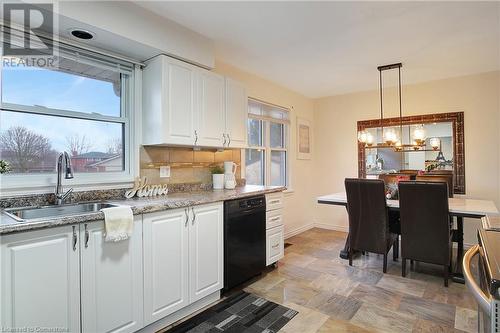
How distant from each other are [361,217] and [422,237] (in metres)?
0.62

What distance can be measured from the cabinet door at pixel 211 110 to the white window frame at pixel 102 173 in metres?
0.59

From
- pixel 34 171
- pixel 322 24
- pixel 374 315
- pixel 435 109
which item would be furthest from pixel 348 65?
pixel 34 171

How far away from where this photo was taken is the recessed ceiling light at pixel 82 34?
6.48ft

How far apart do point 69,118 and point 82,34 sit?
65 cm

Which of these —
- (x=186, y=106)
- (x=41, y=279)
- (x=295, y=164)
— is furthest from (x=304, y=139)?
(x=41, y=279)

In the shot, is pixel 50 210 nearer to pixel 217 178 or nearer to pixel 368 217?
pixel 217 178

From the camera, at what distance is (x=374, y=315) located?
2.22 metres

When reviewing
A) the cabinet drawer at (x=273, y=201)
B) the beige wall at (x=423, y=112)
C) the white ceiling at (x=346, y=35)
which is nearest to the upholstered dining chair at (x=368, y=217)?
the cabinet drawer at (x=273, y=201)

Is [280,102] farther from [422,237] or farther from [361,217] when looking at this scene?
[422,237]

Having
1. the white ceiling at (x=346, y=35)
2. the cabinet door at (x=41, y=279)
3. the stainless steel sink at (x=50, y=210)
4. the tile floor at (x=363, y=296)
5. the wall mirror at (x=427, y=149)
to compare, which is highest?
the white ceiling at (x=346, y=35)

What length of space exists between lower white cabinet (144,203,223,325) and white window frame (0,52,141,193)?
0.70 meters

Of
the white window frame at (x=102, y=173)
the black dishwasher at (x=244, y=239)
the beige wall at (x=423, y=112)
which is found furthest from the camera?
the beige wall at (x=423, y=112)

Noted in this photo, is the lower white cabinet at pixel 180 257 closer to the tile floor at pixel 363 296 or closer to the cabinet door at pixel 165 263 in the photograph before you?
the cabinet door at pixel 165 263

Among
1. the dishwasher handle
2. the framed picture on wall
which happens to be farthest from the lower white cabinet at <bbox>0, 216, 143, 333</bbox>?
the framed picture on wall
